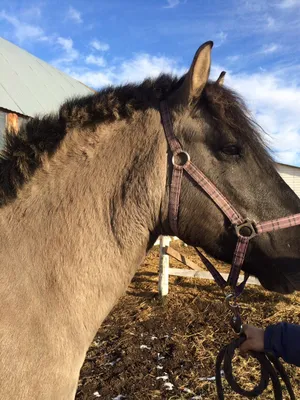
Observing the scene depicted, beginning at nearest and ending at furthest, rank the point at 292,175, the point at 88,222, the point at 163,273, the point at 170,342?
the point at 88,222 → the point at 170,342 → the point at 163,273 → the point at 292,175

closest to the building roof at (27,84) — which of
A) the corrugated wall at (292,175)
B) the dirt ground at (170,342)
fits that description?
the dirt ground at (170,342)

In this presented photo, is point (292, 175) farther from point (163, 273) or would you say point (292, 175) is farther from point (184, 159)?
point (184, 159)

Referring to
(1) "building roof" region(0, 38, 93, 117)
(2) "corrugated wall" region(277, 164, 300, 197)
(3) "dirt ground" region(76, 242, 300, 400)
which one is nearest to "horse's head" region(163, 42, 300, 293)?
(3) "dirt ground" region(76, 242, 300, 400)

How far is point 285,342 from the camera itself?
2.15 m

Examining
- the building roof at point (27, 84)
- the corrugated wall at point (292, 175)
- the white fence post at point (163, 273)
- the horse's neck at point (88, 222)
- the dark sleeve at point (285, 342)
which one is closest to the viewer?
the horse's neck at point (88, 222)

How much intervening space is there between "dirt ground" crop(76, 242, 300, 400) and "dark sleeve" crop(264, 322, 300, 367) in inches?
90.3

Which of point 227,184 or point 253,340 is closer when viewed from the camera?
point 227,184

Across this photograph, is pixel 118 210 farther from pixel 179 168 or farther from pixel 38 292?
pixel 38 292

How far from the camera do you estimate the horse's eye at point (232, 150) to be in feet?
6.33

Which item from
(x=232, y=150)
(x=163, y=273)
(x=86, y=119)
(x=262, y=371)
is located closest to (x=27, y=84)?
(x=163, y=273)

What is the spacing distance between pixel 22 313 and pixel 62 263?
0.29 metres

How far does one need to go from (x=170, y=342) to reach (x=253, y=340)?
133 inches

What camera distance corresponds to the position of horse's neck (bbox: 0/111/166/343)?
5.76ft

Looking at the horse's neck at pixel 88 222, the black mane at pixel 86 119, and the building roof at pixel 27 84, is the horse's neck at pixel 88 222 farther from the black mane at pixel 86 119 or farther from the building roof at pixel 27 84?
the building roof at pixel 27 84
